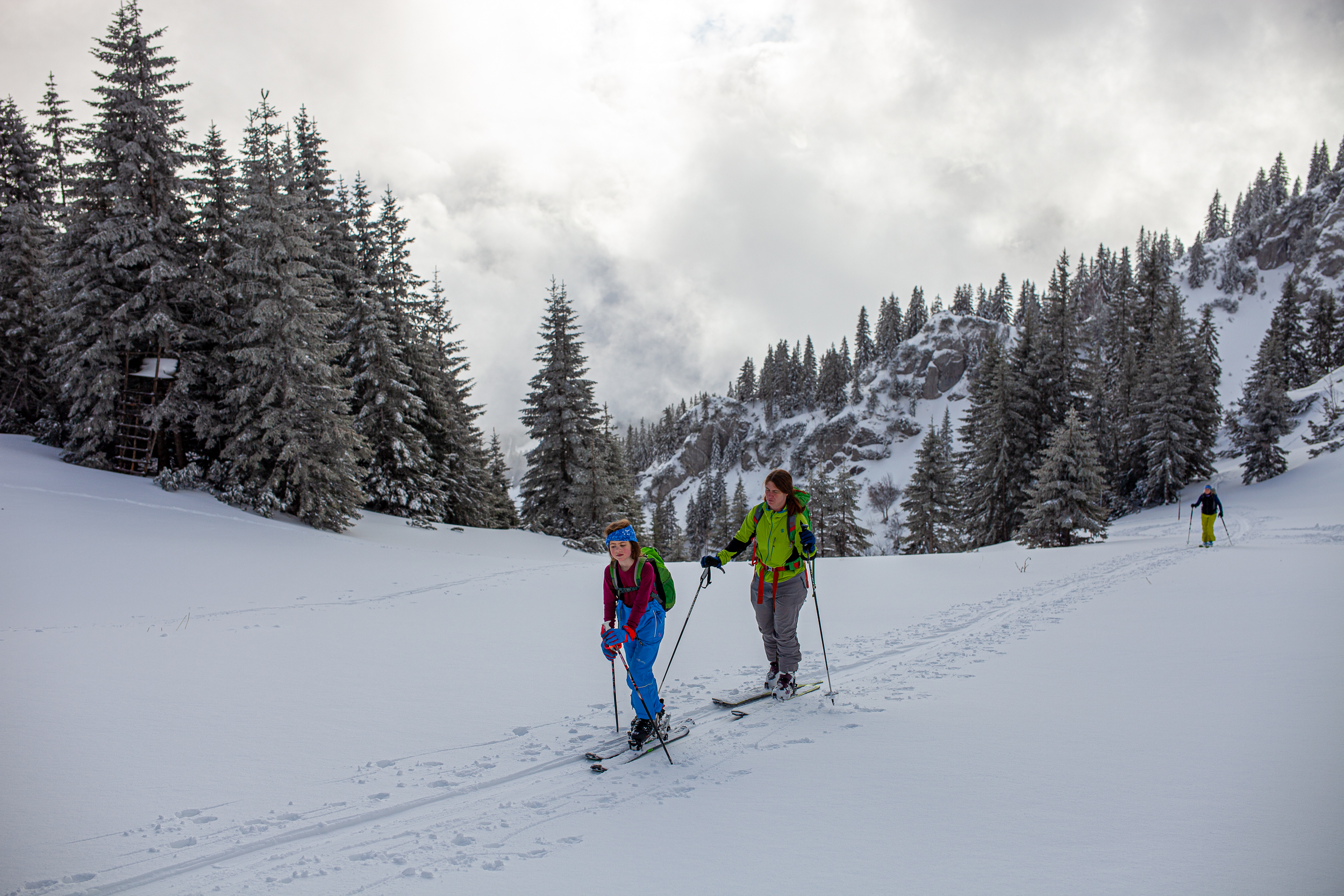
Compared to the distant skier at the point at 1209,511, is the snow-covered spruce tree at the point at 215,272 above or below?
above

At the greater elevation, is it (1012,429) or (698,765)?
(1012,429)

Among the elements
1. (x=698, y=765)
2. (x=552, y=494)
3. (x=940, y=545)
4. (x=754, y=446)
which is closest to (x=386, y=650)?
(x=698, y=765)

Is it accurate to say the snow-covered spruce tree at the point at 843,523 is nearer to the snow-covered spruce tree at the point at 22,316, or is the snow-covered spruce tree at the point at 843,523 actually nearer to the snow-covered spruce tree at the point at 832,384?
the snow-covered spruce tree at the point at 22,316

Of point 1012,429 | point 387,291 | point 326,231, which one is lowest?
point 1012,429

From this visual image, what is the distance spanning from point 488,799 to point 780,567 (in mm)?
3225

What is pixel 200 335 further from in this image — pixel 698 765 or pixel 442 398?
pixel 698 765

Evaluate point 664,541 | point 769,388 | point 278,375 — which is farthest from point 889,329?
point 278,375

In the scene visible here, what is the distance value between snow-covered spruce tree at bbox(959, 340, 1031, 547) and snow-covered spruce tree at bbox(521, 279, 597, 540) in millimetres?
19901

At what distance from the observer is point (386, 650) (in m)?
7.84

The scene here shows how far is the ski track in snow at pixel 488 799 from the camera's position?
327 cm

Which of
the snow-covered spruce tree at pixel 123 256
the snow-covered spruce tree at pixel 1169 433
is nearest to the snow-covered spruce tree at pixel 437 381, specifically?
the snow-covered spruce tree at pixel 123 256

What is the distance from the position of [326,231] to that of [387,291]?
301cm

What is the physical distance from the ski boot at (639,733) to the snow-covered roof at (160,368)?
65.9 feet

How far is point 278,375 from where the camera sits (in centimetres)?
1745
